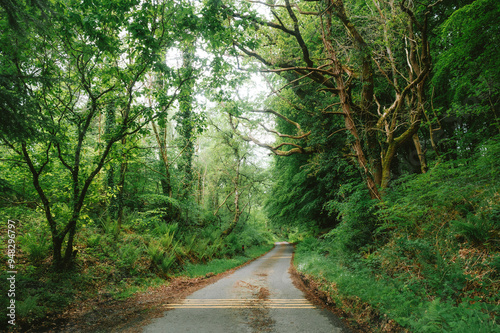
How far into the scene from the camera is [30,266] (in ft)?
18.3

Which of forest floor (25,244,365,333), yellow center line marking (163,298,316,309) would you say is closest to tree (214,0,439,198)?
yellow center line marking (163,298,316,309)

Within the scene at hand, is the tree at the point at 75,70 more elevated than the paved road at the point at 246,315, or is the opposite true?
the tree at the point at 75,70

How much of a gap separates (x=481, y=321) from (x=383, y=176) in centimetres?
595

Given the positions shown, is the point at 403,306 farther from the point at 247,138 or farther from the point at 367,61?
the point at 247,138

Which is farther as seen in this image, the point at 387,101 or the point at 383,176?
the point at 387,101

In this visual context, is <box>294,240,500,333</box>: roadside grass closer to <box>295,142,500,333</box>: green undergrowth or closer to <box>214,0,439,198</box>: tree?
<box>295,142,500,333</box>: green undergrowth

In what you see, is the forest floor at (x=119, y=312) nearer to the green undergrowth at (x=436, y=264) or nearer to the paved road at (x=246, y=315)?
the paved road at (x=246, y=315)

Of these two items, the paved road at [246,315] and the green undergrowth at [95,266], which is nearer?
the paved road at [246,315]

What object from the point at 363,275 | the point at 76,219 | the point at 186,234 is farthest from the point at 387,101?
the point at 76,219

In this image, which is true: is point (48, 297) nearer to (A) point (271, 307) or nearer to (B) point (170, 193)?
(A) point (271, 307)

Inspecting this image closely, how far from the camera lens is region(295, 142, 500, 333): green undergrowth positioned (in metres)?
3.21

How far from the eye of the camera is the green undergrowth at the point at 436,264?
10.5 feet

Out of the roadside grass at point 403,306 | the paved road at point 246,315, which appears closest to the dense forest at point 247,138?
the roadside grass at point 403,306

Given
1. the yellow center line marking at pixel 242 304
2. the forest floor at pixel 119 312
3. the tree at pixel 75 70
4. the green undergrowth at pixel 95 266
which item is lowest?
the yellow center line marking at pixel 242 304
